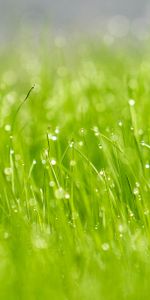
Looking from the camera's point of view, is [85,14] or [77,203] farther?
[85,14]

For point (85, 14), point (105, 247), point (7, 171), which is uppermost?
point (85, 14)

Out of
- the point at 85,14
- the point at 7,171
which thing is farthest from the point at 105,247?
the point at 85,14

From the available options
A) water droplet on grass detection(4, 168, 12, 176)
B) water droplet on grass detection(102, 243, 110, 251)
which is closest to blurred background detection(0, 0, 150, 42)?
water droplet on grass detection(4, 168, 12, 176)

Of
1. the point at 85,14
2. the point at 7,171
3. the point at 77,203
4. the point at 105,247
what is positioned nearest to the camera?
the point at 105,247

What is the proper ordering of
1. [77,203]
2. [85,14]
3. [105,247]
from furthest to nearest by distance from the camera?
1. [85,14]
2. [77,203]
3. [105,247]

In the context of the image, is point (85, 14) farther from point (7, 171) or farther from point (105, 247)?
point (105, 247)

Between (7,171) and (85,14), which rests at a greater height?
(85,14)

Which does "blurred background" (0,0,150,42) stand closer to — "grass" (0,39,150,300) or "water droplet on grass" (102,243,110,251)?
"grass" (0,39,150,300)

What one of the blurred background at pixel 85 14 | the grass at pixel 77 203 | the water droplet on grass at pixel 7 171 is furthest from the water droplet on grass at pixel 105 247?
the blurred background at pixel 85 14

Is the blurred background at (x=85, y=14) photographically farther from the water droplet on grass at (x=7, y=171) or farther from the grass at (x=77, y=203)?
the water droplet on grass at (x=7, y=171)

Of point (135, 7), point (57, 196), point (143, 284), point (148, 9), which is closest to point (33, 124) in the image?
point (57, 196)
